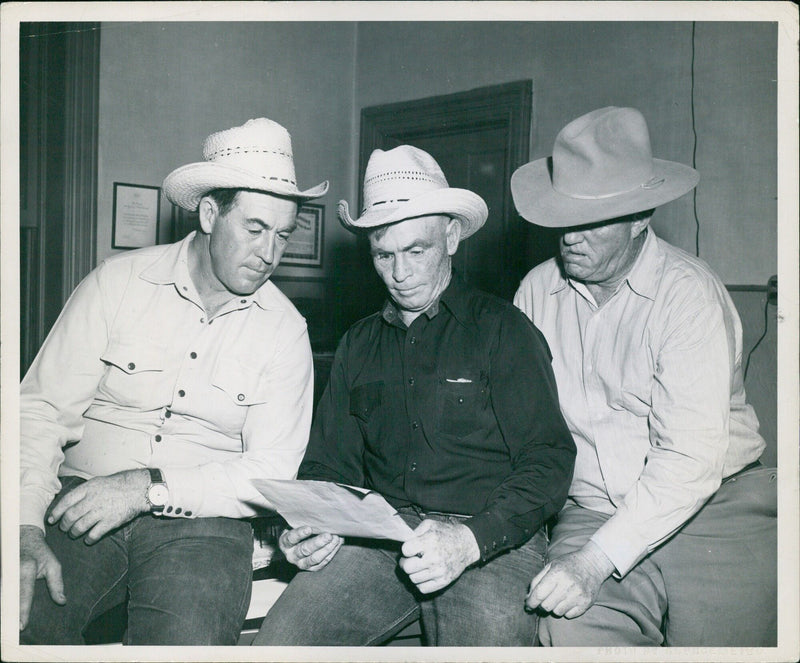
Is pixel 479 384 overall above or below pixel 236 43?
below

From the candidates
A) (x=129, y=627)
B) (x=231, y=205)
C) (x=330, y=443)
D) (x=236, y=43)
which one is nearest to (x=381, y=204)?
(x=231, y=205)

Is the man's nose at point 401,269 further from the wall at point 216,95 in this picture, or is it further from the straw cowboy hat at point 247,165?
the wall at point 216,95

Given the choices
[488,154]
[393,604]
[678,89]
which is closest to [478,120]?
[488,154]

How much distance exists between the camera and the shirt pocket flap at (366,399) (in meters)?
2.07

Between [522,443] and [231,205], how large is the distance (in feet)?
3.51

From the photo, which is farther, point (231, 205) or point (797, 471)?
point (231, 205)

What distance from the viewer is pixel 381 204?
200 centimetres

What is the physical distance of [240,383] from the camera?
2076 mm

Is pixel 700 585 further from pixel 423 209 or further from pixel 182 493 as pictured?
pixel 182 493

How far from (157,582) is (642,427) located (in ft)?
4.54

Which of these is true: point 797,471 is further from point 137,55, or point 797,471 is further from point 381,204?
point 137,55

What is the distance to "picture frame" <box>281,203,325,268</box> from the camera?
4590mm

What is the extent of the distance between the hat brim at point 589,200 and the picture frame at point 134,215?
238 cm

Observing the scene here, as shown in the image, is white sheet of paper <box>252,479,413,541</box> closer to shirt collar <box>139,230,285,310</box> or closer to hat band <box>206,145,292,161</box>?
shirt collar <box>139,230,285,310</box>
